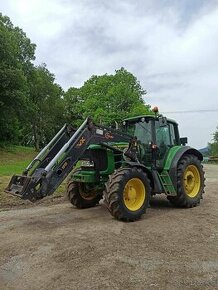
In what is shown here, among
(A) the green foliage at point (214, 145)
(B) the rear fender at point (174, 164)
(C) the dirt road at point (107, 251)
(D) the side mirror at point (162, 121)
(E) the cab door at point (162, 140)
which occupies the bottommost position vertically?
(C) the dirt road at point (107, 251)

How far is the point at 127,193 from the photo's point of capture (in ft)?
27.8

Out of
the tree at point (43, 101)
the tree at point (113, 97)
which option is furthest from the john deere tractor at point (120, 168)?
the tree at point (43, 101)

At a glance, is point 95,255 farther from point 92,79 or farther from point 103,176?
point 92,79

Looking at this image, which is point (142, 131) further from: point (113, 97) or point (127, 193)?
point (113, 97)

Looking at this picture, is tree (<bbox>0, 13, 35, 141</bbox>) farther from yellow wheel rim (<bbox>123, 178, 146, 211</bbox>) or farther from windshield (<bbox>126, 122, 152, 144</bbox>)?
yellow wheel rim (<bbox>123, 178, 146, 211</bbox>)

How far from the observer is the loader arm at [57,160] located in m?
7.58

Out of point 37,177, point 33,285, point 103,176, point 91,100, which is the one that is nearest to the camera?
point 33,285

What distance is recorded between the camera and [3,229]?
7.67 meters

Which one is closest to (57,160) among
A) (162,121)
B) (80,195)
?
(80,195)

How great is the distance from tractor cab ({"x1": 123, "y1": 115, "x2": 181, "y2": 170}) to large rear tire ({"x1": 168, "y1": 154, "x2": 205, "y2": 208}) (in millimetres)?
531

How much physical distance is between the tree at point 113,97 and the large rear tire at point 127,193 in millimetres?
35604

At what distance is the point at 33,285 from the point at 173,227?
367 cm

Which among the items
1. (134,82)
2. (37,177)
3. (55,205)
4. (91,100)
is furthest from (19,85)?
(37,177)

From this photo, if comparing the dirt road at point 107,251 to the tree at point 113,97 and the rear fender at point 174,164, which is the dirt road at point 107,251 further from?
the tree at point 113,97
